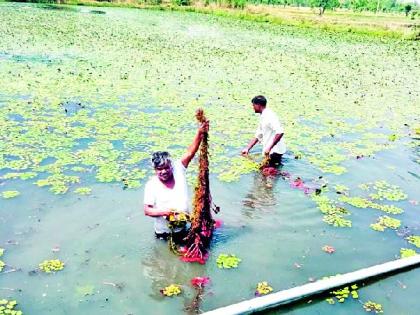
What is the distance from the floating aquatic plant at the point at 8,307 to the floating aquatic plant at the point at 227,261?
270 cm

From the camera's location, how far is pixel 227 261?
21.2ft

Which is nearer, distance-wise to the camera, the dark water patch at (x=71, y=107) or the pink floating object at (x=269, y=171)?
the pink floating object at (x=269, y=171)

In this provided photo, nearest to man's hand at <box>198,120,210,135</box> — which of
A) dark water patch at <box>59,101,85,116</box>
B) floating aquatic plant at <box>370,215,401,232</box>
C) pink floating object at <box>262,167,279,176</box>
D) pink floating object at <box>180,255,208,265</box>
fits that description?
pink floating object at <box>180,255,208,265</box>

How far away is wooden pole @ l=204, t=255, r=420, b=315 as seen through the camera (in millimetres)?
5000

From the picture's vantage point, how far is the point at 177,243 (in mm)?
6723

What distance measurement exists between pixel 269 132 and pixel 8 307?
584 centimetres

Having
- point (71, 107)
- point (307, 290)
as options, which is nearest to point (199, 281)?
point (307, 290)

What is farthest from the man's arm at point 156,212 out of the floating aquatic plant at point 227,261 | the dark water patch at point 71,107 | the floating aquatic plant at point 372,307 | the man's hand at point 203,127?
the dark water patch at point 71,107

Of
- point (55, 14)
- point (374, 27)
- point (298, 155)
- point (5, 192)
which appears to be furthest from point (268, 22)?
point (5, 192)

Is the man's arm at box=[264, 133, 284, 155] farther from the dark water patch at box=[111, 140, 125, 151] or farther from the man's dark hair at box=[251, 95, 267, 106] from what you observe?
the dark water patch at box=[111, 140, 125, 151]

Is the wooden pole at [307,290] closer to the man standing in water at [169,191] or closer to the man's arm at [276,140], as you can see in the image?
the man standing in water at [169,191]

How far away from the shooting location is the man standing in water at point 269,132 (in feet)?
28.9

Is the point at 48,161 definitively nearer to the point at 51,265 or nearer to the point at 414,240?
the point at 51,265

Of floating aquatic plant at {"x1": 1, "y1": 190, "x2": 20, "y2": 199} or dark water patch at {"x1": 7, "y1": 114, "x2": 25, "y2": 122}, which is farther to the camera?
dark water patch at {"x1": 7, "y1": 114, "x2": 25, "y2": 122}
